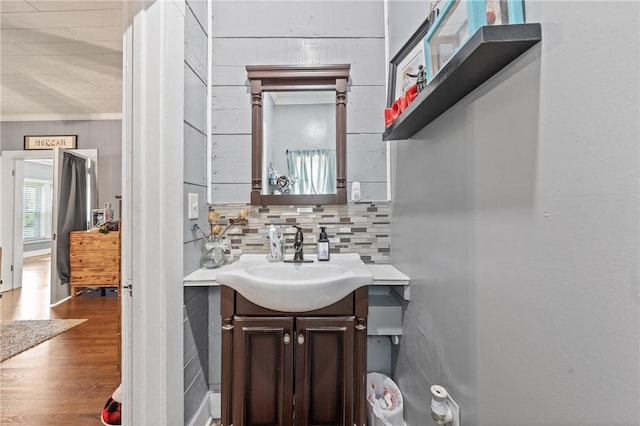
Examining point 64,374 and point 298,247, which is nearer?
point 298,247

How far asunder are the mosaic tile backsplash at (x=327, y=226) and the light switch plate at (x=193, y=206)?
20cm

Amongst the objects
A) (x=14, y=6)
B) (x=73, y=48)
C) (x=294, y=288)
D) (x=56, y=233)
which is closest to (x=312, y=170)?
(x=294, y=288)

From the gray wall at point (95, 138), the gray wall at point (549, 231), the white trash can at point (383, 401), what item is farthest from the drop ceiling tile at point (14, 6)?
the white trash can at point (383, 401)

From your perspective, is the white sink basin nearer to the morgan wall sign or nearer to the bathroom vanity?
the bathroom vanity

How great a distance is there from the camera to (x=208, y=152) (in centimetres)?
160

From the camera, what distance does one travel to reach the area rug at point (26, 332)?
2.21 m

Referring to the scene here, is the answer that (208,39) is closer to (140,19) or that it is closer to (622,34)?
(140,19)

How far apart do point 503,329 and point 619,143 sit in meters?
0.47

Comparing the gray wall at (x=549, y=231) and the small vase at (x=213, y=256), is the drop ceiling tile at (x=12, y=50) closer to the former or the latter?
the small vase at (x=213, y=256)

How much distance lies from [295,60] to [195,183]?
0.90 metres

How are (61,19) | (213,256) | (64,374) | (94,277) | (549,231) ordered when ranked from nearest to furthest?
1. (549,231)
2. (213,256)
3. (64,374)
4. (61,19)
5. (94,277)

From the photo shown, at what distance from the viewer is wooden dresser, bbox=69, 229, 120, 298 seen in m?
3.38

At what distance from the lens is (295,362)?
3.99ft

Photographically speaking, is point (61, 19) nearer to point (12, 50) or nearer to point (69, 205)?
point (12, 50)
